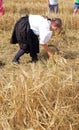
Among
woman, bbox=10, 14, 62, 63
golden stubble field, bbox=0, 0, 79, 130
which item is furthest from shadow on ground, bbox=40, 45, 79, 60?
golden stubble field, bbox=0, 0, 79, 130

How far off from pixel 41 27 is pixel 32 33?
0.39 meters

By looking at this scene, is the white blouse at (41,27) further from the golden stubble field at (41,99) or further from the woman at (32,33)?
the golden stubble field at (41,99)

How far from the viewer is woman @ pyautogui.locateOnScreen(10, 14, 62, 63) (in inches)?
230

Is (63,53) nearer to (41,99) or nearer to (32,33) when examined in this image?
(32,33)

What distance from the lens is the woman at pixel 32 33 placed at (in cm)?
583

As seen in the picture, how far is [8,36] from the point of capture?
27.5 ft

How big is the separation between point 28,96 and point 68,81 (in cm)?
43

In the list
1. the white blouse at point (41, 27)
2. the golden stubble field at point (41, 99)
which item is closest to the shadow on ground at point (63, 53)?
the white blouse at point (41, 27)

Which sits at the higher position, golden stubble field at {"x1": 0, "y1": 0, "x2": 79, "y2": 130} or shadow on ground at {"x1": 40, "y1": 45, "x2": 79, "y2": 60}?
golden stubble field at {"x1": 0, "y1": 0, "x2": 79, "y2": 130}

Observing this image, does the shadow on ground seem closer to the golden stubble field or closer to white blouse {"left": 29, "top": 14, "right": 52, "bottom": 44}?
white blouse {"left": 29, "top": 14, "right": 52, "bottom": 44}

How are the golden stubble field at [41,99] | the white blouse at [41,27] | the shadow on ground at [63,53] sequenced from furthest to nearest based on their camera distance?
the shadow on ground at [63,53]
the white blouse at [41,27]
the golden stubble field at [41,99]

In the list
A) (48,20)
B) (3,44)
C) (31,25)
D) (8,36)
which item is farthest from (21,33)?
(8,36)

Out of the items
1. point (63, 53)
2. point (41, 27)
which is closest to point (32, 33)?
point (41, 27)

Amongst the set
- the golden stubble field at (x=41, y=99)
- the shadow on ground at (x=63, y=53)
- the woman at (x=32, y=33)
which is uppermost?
the golden stubble field at (x=41, y=99)
